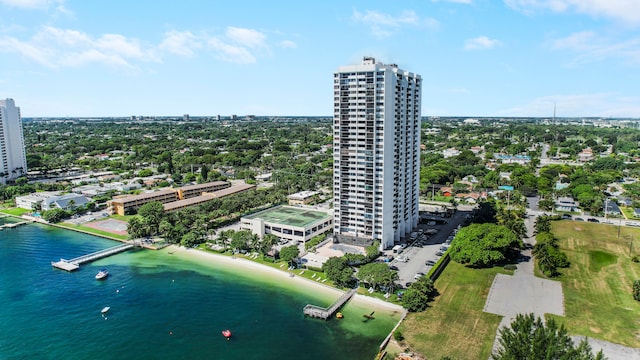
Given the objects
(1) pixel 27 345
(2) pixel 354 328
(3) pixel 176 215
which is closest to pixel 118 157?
(3) pixel 176 215

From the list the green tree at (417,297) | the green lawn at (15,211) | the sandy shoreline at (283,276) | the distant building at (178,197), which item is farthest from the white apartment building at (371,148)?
the green lawn at (15,211)

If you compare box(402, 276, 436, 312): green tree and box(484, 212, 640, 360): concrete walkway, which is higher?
box(402, 276, 436, 312): green tree

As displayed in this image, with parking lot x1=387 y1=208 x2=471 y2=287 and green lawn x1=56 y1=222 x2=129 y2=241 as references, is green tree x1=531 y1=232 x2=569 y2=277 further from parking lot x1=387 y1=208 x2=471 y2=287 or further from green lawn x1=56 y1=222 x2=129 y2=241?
green lawn x1=56 y1=222 x2=129 y2=241

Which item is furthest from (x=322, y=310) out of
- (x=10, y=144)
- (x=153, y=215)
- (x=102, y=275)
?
(x=10, y=144)

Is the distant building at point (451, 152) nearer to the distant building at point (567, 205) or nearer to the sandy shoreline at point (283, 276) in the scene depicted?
the distant building at point (567, 205)

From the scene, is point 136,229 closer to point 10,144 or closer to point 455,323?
point 455,323

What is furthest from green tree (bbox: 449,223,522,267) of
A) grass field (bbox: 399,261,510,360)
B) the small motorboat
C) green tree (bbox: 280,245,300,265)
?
the small motorboat

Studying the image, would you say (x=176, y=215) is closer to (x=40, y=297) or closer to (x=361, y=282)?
(x=40, y=297)
